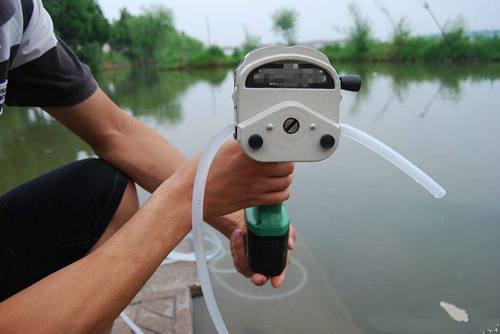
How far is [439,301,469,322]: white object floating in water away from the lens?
36.8 inches

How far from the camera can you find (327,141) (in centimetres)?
39

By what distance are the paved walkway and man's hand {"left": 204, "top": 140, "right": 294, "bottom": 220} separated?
0.55 metres

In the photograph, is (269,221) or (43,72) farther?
(43,72)

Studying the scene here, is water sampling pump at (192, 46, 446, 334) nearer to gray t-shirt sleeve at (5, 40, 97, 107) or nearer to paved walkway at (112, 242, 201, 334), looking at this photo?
gray t-shirt sleeve at (5, 40, 97, 107)

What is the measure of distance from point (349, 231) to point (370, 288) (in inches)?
11.6

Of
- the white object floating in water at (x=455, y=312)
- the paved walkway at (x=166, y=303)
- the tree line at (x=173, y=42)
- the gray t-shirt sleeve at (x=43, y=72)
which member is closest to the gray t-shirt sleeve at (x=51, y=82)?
the gray t-shirt sleeve at (x=43, y=72)

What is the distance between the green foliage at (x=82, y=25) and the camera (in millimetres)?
11203

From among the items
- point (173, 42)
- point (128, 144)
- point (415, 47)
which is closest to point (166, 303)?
point (128, 144)

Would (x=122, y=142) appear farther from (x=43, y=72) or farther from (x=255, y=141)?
(x=255, y=141)

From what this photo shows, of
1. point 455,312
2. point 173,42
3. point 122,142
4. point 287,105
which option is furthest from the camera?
point 173,42

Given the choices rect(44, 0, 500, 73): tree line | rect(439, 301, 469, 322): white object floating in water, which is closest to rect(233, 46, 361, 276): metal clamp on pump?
rect(439, 301, 469, 322): white object floating in water

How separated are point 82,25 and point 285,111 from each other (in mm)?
13603

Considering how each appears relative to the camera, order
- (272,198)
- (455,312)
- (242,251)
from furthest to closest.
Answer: (455,312) → (242,251) → (272,198)

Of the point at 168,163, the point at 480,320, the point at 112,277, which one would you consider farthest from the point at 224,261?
the point at 112,277
